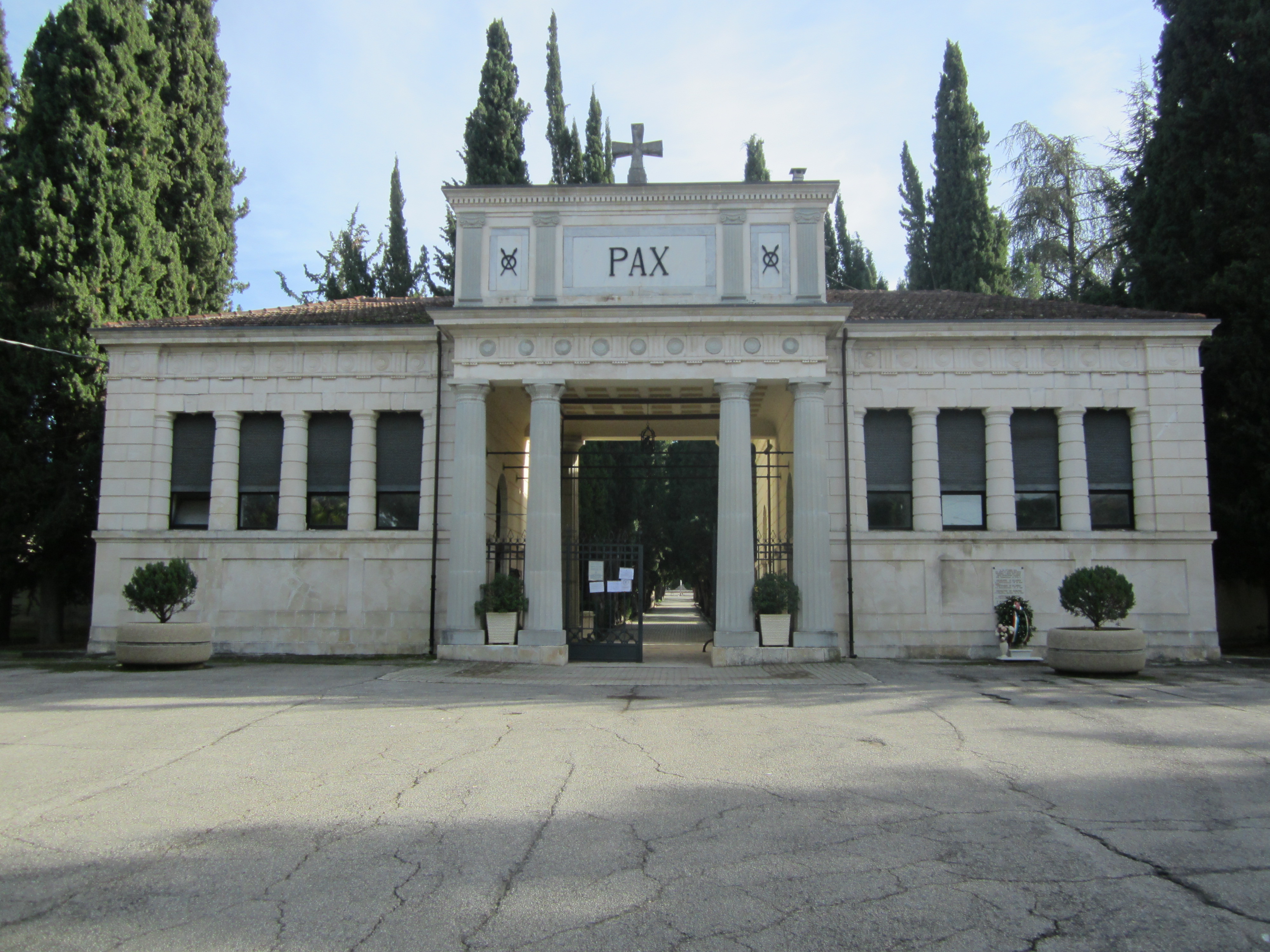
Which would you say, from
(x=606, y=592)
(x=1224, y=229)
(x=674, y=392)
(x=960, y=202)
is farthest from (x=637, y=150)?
(x=960, y=202)

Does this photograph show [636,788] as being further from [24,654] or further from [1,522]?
[1,522]

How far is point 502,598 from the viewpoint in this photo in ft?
62.0

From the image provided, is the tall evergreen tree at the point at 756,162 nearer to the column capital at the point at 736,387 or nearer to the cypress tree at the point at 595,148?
the cypress tree at the point at 595,148

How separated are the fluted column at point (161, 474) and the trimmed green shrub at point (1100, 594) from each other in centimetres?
1921

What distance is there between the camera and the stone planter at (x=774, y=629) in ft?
61.0

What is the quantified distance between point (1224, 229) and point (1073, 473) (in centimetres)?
756

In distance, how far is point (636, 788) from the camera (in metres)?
7.72

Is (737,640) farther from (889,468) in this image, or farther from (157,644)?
(157,644)

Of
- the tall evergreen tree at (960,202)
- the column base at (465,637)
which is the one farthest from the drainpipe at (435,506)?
the tall evergreen tree at (960,202)

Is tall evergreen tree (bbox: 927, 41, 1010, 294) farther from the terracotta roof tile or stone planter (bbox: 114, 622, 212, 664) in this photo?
stone planter (bbox: 114, 622, 212, 664)

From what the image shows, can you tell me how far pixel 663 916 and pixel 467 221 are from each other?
17.5 meters

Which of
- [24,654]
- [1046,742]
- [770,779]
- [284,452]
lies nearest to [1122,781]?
[1046,742]

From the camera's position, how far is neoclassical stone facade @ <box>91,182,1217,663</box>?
19.3m

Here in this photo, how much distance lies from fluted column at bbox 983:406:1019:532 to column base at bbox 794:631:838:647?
15.1ft
